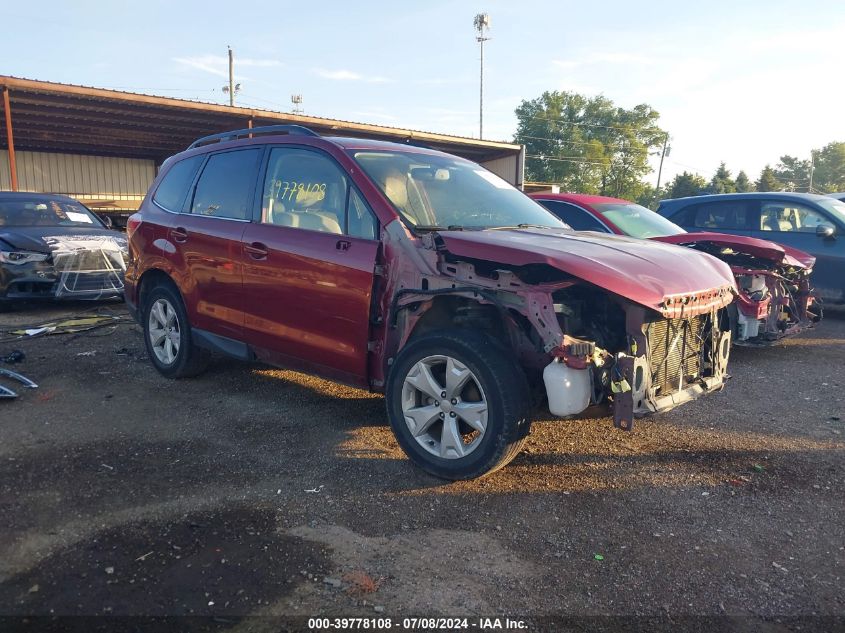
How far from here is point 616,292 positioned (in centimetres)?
322

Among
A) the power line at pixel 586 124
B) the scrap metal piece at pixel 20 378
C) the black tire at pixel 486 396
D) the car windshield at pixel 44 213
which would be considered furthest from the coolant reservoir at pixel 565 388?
the power line at pixel 586 124

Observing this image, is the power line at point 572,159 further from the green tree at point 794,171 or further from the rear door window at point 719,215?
the rear door window at point 719,215

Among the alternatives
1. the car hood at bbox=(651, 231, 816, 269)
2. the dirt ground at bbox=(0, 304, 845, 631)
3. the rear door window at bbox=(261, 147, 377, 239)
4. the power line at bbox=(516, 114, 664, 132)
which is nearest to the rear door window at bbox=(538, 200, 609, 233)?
the car hood at bbox=(651, 231, 816, 269)

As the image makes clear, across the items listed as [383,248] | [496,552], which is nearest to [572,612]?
[496,552]

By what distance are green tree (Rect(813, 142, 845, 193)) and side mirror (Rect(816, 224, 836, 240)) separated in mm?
94020

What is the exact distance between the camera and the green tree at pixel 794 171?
93.4 m

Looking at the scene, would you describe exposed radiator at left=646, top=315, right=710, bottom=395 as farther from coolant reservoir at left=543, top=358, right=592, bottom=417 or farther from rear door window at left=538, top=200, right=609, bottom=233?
rear door window at left=538, top=200, right=609, bottom=233

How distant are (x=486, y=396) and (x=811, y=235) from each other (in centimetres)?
744

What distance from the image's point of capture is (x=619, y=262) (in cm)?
353

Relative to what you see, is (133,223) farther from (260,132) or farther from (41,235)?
(41,235)

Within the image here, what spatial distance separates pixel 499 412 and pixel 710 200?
7.57 metres

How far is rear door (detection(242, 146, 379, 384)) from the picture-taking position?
3971 mm

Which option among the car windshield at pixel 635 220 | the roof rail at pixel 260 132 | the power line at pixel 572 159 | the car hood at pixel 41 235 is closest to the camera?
the roof rail at pixel 260 132

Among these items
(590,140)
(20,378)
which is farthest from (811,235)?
(590,140)
